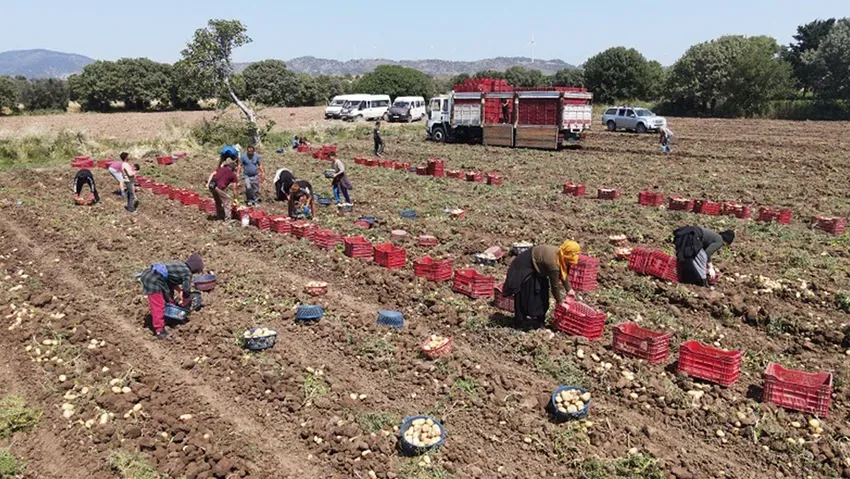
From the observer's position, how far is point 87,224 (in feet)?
41.8

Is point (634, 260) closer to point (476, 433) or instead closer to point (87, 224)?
point (476, 433)

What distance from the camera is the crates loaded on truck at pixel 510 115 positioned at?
2388cm

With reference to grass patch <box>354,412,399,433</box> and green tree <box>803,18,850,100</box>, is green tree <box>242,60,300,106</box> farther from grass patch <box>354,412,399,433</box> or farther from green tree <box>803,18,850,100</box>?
grass patch <box>354,412,399,433</box>

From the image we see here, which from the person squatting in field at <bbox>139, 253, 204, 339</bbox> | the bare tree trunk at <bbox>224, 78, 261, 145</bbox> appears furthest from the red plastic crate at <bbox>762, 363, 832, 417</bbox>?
the bare tree trunk at <bbox>224, 78, 261, 145</bbox>

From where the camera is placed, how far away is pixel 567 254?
6.68 metres

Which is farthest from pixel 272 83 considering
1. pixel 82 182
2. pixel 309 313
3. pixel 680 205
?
pixel 309 313

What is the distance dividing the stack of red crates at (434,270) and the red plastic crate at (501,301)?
106 cm

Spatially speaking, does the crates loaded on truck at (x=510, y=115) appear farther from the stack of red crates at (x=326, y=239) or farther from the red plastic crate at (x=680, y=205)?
the stack of red crates at (x=326, y=239)

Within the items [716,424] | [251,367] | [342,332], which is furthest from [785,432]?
[251,367]

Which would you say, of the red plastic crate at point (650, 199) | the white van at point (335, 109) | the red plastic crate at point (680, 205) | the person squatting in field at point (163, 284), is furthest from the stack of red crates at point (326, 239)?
the white van at point (335, 109)

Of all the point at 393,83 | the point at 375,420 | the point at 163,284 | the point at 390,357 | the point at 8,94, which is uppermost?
the point at 393,83

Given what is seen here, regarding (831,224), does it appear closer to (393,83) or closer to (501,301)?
(501,301)

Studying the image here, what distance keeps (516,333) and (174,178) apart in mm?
14552

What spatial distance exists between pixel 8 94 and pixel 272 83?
2224cm
